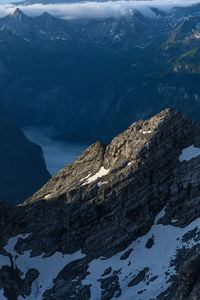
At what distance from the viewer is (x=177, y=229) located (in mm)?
128375

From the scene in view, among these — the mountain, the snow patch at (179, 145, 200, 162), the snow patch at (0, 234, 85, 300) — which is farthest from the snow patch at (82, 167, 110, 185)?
the snow patch at (179, 145, 200, 162)

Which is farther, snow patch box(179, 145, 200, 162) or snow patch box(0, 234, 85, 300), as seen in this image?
snow patch box(179, 145, 200, 162)

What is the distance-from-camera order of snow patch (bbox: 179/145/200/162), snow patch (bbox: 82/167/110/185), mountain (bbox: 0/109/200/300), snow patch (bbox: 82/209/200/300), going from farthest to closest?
1. snow patch (bbox: 82/167/110/185)
2. snow patch (bbox: 179/145/200/162)
3. mountain (bbox: 0/109/200/300)
4. snow patch (bbox: 82/209/200/300)

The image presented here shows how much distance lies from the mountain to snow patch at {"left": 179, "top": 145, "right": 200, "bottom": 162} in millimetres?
298

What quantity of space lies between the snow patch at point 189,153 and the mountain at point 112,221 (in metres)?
0.30

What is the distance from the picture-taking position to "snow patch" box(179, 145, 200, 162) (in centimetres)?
14205

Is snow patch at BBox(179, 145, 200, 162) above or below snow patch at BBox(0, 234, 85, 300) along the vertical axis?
above

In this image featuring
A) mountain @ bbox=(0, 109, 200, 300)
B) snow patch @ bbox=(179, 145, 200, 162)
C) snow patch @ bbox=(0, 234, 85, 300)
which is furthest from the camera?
snow patch @ bbox=(179, 145, 200, 162)

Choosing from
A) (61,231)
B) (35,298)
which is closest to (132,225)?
(61,231)

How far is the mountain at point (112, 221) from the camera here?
409 ft

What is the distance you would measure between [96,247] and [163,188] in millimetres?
24952

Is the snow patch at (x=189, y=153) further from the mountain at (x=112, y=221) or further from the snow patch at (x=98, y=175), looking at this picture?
the snow patch at (x=98, y=175)

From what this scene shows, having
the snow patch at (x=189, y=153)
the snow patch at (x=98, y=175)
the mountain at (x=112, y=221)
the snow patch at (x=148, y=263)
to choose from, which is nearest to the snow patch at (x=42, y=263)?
the mountain at (x=112, y=221)

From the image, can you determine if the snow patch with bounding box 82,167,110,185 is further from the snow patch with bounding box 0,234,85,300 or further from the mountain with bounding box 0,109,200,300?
the snow patch with bounding box 0,234,85,300
